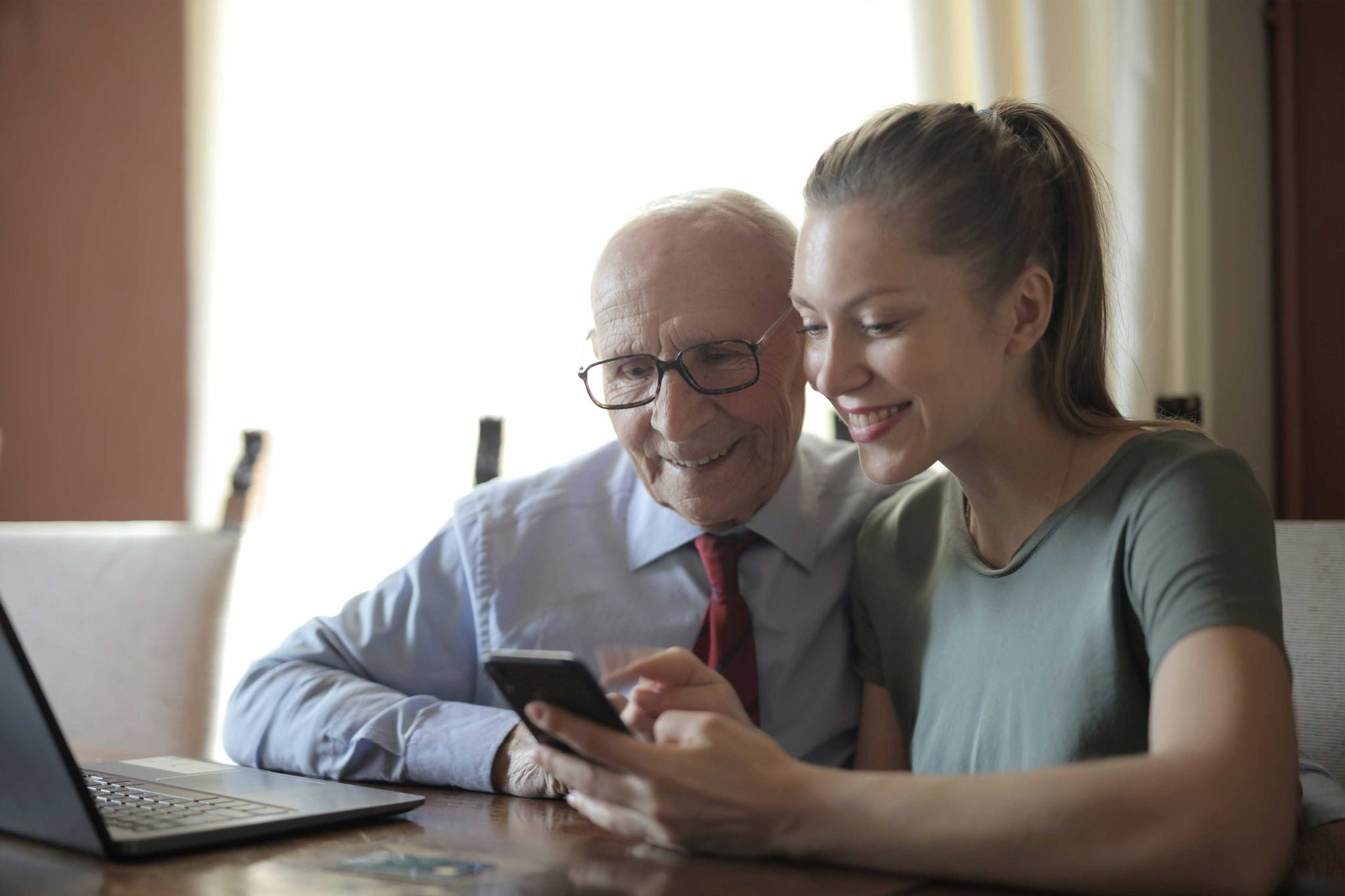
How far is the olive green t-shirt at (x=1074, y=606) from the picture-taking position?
915mm

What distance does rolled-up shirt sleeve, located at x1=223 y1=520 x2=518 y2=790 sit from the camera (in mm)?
1309

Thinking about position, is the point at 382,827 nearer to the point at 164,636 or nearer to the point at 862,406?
the point at 862,406

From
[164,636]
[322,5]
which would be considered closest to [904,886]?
[164,636]

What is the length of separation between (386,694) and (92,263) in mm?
2487

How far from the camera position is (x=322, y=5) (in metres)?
3.04

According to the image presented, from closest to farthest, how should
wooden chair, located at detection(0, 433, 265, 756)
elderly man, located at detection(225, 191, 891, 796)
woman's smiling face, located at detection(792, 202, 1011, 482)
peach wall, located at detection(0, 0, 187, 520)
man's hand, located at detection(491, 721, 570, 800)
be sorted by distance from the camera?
woman's smiling face, located at detection(792, 202, 1011, 482) < man's hand, located at detection(491, 721, 570, 800) < elderly man, located at detection(225, 191, 891, 796) < wooden chair, located at detection(0, 433, 265, 756) < peach wall, located at detection(0, 0, 187, 520)

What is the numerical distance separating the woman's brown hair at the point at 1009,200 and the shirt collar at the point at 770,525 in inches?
17.1

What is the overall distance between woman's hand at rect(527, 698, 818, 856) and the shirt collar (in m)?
0.59

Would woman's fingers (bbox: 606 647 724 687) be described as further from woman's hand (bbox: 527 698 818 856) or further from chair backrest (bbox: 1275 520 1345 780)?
chair backrest (bbox: 1275 520 1345 780)

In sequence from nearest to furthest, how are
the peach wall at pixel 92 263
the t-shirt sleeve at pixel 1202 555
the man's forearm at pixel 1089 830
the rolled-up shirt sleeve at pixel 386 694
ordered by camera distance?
1. the man's forearm at pixel 1089 830
2. the t-shirt sleeve at pixel 1202 555
3. the rolled-up shirt sleeve at pixel 386 694
4. the peach wall at pixel 92 263

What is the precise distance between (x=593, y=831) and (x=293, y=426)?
7.16 ft

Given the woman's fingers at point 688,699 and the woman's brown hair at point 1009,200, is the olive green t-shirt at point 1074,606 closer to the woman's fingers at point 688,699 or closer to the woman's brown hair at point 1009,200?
the woman's brown hair at point 1009,200

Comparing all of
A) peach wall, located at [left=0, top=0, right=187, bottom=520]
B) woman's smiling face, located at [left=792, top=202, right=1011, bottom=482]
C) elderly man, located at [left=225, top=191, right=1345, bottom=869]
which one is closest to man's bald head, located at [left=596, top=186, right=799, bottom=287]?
elderly man, located at [left=225, top=191, right=1345, bottom=869]

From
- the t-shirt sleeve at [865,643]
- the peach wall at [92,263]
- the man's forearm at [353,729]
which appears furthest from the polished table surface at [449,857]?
the peach wall at [92,263]
